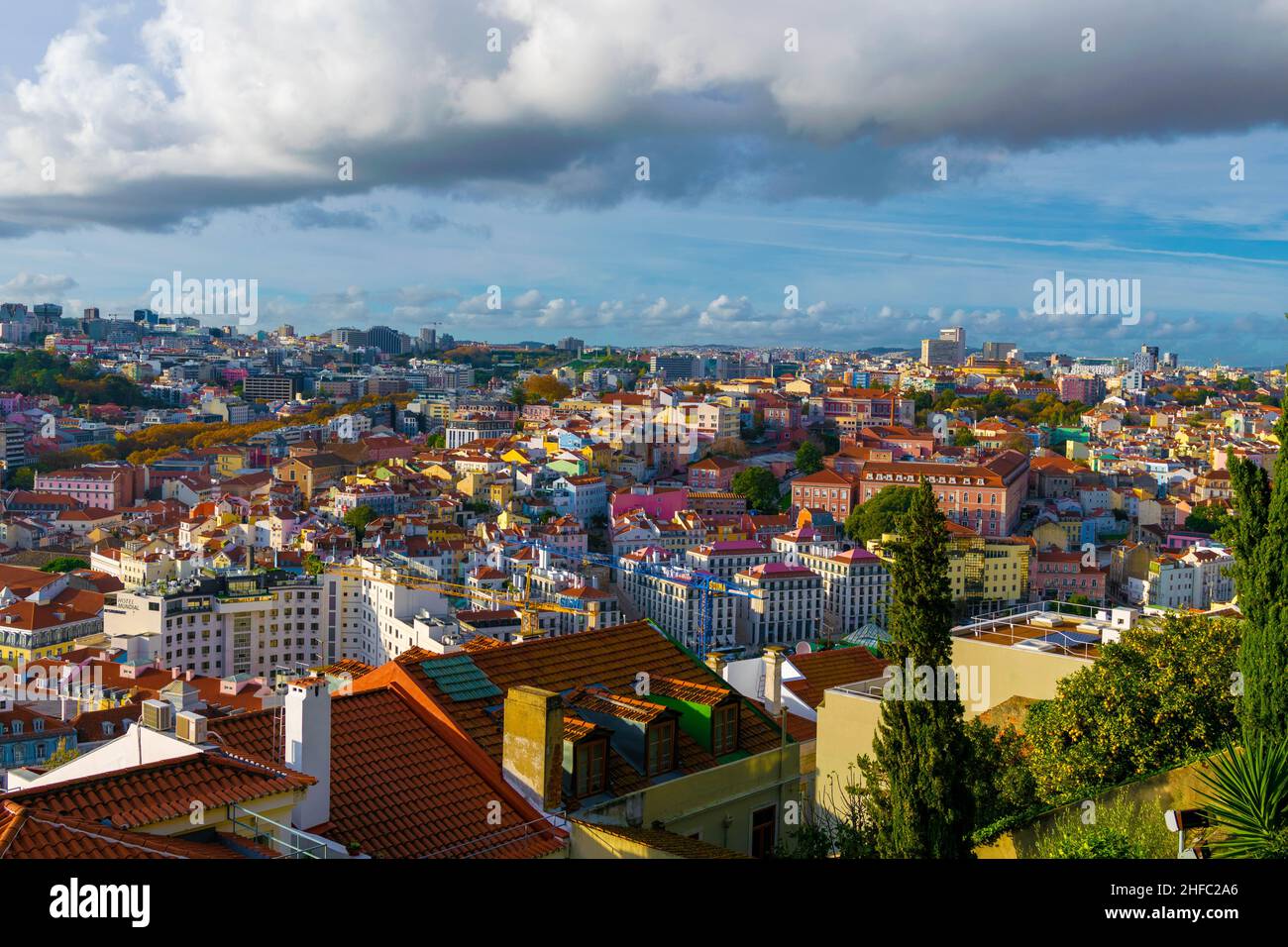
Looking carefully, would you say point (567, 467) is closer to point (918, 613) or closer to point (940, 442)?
point (940, 442)

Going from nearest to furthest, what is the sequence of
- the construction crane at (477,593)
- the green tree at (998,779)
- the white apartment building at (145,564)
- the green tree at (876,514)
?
the green tree at (998,779), the construction crane at (477,593), the white apartment building at (145,564), the green tree at (876,514)

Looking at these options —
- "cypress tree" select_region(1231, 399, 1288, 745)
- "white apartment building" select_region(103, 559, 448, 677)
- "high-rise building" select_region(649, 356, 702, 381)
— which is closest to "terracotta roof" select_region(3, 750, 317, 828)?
"cypress tree" select_region(1231, 399, 1288, 745)

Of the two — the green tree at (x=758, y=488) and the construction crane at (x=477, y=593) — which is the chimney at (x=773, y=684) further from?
the green tree at (x=758, y=488)

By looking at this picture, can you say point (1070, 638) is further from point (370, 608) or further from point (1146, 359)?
point (1146, 359)

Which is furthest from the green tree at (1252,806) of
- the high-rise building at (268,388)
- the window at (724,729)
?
the high-rise building at (268,388)
